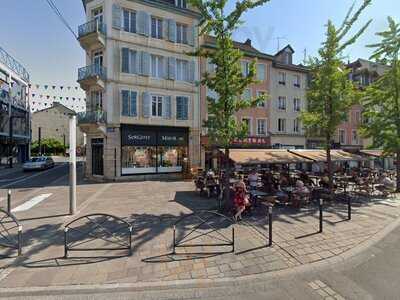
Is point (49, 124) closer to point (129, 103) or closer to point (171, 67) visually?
point (129, 103)

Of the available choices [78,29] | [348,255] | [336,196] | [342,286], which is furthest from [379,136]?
[78,29]

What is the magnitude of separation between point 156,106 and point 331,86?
12906 mm

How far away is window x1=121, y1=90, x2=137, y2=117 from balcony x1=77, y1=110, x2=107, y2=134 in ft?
4.78

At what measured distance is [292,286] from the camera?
475 centimetres

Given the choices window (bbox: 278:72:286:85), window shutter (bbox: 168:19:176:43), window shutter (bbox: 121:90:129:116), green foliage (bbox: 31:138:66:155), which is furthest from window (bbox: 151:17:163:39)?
green foliage (bbox: 31:138:66:155)

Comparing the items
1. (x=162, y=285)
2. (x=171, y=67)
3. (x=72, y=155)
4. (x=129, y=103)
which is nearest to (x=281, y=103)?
(x=171, y=67)

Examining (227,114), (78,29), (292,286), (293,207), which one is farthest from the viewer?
(78,29)

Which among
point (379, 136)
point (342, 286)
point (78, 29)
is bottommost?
point (342, 286)

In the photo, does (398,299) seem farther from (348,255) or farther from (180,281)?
(180,281)

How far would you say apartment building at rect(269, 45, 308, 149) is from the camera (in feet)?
92.1

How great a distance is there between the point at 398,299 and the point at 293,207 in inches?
246

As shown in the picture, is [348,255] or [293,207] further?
[293,207]

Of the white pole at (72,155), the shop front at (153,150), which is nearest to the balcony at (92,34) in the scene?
the shop front at (153,150)

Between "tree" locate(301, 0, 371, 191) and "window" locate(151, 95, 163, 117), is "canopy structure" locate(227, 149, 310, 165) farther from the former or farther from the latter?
"window" locate(151, 95, 163, 117)
